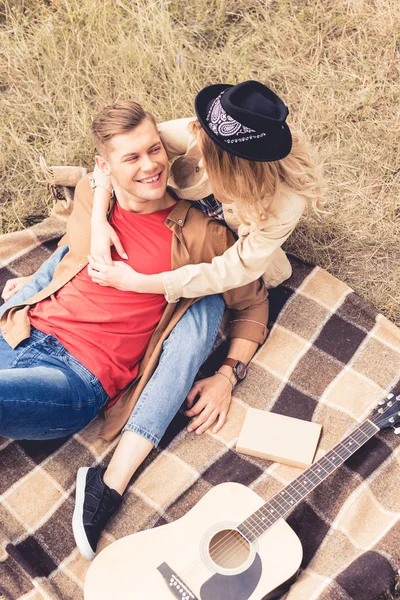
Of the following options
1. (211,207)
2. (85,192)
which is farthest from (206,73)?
(211,207)

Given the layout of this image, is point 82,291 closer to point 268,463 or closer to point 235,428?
point 235,428

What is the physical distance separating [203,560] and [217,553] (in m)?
0.07

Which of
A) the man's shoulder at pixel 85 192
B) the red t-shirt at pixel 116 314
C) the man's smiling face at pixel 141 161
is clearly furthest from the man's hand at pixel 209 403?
the man's shoulder at pixel 85 192

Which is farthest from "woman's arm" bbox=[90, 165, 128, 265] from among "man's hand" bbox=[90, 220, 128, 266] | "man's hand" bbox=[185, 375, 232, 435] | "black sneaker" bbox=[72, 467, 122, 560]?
"black sneaker" bbox=[72, 467, 122, 560]

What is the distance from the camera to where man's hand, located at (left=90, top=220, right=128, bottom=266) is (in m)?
2.91

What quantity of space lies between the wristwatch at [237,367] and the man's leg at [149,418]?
129 mm

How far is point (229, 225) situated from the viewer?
3.01m

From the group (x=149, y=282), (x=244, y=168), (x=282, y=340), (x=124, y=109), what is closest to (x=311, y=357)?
(x=282, y=340)

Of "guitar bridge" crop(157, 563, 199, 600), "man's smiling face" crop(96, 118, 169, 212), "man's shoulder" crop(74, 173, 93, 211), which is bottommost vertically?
"guitar bridge" crop(157, 563, 199, 600)

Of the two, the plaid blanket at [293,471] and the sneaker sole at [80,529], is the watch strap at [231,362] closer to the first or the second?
the plaid blanket at [293,471]

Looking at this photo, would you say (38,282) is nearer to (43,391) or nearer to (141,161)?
(43,391)

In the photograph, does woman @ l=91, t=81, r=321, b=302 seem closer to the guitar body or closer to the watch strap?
the watch strap

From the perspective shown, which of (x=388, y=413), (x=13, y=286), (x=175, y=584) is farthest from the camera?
(x=13, y=286)

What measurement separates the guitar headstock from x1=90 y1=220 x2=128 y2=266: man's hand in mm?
1366
